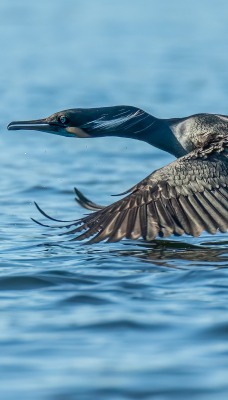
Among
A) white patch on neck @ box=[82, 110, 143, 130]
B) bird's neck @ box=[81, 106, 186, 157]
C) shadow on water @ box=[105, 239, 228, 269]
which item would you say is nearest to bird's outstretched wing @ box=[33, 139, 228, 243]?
shadow on water @ box=[105, 239, 228, 269]

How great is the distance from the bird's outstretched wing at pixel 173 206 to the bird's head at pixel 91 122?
1.24 m

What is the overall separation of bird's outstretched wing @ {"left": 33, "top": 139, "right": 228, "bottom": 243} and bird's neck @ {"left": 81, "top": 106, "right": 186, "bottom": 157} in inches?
45.3

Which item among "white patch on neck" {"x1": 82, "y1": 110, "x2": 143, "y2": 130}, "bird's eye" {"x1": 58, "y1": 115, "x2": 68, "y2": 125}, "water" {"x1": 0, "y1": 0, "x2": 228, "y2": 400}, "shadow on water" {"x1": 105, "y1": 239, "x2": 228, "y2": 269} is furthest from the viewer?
"white patch on neck" {"x1": 82, "y1": 110, "x2": 143, "y2": 130}

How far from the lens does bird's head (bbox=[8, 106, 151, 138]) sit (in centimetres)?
1215

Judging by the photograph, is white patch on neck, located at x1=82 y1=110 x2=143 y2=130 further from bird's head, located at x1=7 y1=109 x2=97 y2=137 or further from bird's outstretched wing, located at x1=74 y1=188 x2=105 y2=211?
bird's outstretched wing, located at x1=74 y1=188 x2=105 y2=211

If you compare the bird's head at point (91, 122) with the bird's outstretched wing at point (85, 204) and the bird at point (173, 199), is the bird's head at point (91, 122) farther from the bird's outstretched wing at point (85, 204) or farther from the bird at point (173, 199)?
the bird's outstretched wing at point (85, 204)

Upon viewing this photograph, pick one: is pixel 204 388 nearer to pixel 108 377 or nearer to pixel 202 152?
pixel 108 377

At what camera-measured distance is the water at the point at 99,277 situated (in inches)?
299

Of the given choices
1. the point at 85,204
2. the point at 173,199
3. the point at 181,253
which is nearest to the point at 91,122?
the point at 85,204

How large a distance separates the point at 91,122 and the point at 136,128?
56 centimetres

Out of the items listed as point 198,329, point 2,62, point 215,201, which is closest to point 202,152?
point 215,201

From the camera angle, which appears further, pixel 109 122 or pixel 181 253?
pixel 109 122

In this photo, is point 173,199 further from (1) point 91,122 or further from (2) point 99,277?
(1) point 91,122

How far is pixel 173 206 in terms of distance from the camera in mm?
11016
